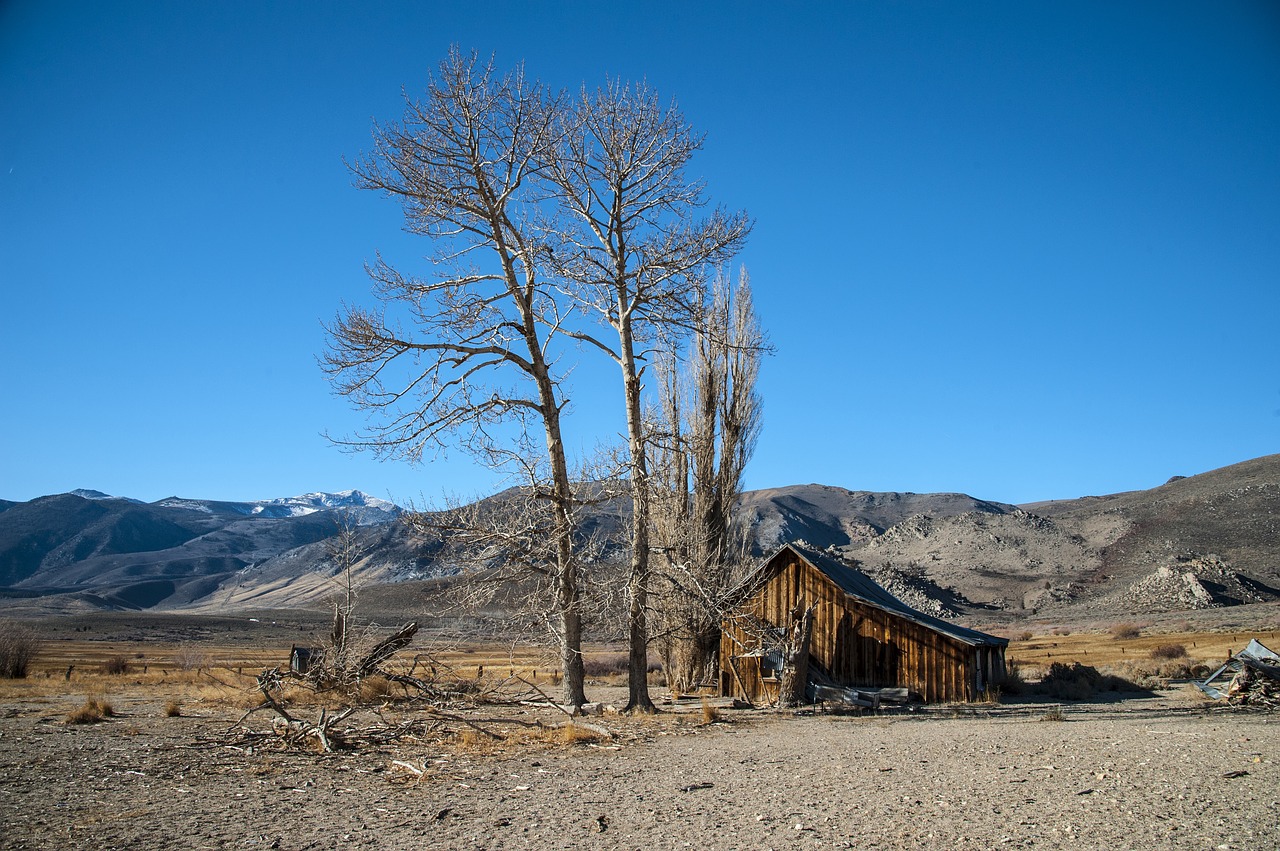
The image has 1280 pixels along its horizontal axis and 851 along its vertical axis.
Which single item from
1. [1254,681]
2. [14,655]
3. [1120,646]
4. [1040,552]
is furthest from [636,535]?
[1040,552]

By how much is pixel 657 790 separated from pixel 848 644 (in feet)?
47.4

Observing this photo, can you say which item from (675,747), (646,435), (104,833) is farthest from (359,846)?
(646,435)

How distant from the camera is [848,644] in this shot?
21.7 metres

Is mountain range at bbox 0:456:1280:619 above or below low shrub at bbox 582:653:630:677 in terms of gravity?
above

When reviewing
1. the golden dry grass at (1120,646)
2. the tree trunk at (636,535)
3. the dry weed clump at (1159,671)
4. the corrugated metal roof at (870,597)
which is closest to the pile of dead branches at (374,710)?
the tree trunk at (636,535)

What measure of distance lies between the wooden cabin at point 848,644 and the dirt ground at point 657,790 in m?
7.69

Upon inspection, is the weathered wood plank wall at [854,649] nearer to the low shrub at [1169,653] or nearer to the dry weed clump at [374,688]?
the dry weed clump at [374,688]

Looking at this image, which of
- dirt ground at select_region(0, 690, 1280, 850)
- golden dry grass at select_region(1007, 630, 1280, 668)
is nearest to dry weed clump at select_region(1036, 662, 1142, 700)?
golden dry grass at select_region(1007, 630, 1280, 668)

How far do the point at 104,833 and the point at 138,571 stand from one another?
202 metres

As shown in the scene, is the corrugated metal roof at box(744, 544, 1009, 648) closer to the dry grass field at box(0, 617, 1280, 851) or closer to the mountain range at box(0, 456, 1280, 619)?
the mountain range at box(0, 456, 1280, 619)

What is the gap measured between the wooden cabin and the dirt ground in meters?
7.69

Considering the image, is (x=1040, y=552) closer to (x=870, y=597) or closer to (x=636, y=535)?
(x=870, y=597)

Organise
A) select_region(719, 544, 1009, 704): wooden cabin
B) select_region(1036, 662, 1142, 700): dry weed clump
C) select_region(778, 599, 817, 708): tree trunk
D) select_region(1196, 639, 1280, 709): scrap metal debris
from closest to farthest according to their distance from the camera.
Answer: select_region(778, 599, 817, 708): tree trunk
select_region(1196, 639, 1280, 709): scrap metal debris
select_region(719, 544, 1009, 704): wooden cabin
select_region(1036, 662, 1142, 700): dry weed clump

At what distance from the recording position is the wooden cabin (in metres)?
20.9
